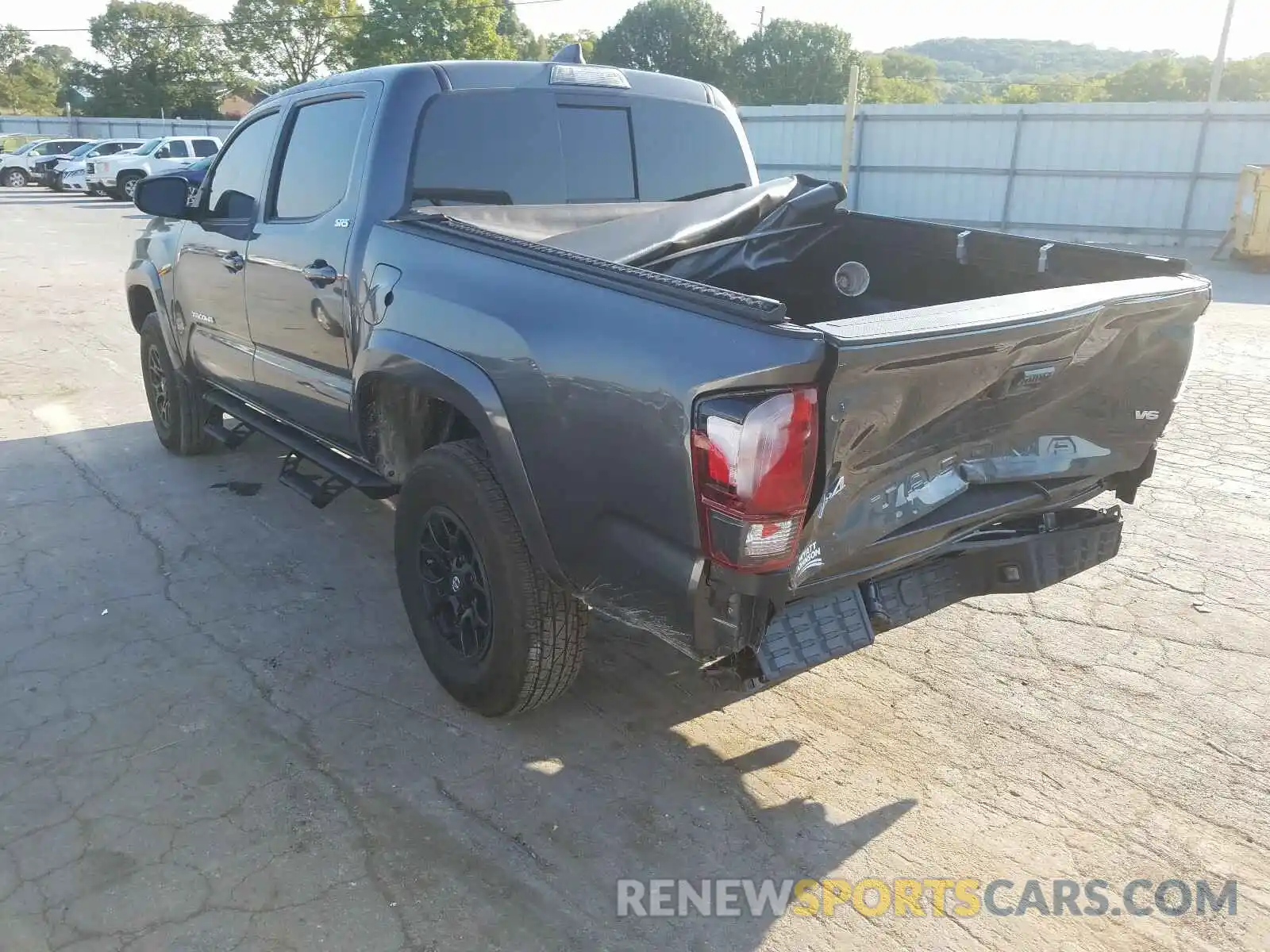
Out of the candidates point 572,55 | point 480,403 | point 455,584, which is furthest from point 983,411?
point 572,55

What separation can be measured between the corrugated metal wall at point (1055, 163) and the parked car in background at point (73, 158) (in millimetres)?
19535

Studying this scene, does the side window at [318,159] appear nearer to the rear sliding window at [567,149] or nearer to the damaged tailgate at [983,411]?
the rear sliding window at [567,149]

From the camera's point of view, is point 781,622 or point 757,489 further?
point 781,622

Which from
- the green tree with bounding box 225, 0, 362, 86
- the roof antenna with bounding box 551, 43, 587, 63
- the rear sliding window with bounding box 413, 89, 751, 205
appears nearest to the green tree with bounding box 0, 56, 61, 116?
the green tree with bounding box 225, 0, 362, 86

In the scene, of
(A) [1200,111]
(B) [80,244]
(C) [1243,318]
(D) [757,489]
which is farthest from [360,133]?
(A) [1200,111]

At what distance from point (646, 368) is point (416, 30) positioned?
4771cm

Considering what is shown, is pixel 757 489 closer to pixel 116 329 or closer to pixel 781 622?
pixel 781 622

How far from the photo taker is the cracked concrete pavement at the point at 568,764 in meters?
2.53

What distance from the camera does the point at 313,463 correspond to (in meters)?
4.51

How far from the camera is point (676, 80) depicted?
450 centimetres

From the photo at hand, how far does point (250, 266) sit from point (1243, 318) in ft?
35.4

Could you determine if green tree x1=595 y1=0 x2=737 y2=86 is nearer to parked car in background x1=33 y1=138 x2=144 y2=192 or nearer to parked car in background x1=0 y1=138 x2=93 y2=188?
parked car in background x1=0 y1=138 x2=93 y2=188

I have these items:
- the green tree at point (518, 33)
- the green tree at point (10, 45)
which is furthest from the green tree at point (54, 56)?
the green tree at point (518, 33)

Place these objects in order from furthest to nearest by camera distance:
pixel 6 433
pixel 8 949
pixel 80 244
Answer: pixel 80 244, pixel 6 433, pixel 8 949
